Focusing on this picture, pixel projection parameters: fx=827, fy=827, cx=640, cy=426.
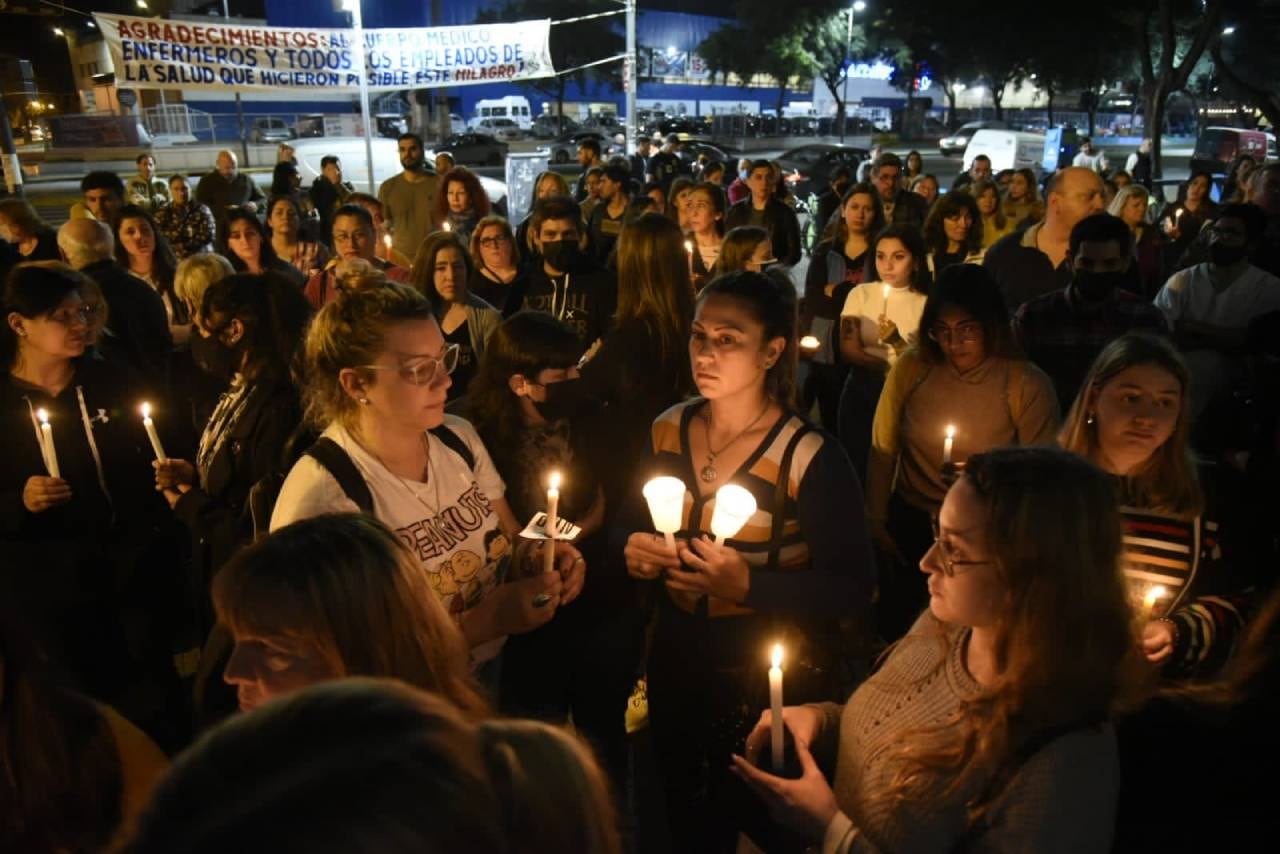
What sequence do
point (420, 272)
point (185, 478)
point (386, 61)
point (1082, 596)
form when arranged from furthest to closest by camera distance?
point (386, 61)
point (420, 272)
point (185, 478)
point (1082, 596)

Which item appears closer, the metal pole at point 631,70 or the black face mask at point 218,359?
the black face mask at point 218,359

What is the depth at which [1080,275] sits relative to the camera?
4.23 meters

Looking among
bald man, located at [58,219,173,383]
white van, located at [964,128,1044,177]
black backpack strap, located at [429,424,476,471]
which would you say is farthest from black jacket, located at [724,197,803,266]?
white van, located at [964,128,1044,177]

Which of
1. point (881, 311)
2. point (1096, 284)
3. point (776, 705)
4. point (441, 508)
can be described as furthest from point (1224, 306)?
point (441, 508)

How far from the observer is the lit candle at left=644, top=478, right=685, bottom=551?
2.13 m

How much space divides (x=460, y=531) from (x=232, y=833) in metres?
1.73

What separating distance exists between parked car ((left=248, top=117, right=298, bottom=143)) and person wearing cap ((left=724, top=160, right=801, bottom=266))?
30527 mm

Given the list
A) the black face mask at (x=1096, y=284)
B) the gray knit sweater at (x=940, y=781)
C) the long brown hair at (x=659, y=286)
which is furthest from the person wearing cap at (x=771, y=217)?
the gray knit sweater at (x=940, y=781)

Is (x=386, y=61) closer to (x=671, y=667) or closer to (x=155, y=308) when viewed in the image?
(x=155, y=308)

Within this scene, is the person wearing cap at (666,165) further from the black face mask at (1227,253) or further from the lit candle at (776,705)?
the lit candle at (776,705)

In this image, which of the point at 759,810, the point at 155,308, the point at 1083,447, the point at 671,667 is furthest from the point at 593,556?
the point at 155,308

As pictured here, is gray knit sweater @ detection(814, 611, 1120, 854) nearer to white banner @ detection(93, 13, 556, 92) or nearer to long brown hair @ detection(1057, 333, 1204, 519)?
long brown hair @ detection(1057, 333, 1204, 519)

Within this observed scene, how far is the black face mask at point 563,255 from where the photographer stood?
5.39m

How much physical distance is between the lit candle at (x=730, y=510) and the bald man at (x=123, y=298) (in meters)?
4.10
